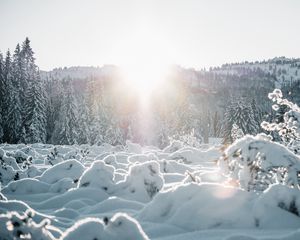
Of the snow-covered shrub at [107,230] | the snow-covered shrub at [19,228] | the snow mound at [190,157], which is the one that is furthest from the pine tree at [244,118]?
the snow-covered shrub at [19,228]

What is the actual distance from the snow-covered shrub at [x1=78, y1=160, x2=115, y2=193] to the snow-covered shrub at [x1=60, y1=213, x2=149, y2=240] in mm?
6116

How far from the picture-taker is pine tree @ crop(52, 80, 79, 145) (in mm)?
55866

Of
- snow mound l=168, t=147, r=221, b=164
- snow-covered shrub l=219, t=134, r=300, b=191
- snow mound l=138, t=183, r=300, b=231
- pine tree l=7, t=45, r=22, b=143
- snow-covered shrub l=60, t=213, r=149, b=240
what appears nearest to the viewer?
snow-covered shrub l=60, t=213, r=149, b=240

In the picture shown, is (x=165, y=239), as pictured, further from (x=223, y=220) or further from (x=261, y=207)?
(x=261, y=207)

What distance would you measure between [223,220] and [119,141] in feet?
201

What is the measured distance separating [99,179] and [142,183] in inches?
52.1

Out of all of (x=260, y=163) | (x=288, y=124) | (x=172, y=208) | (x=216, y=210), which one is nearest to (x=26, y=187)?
(x=172, y=208)

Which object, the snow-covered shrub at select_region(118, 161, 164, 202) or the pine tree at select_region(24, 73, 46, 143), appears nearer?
the snow-covered shrub at select_region(118, 161, 164, 202)

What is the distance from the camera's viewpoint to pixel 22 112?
50188 millimetres

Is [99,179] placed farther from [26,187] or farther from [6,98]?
[6,98]

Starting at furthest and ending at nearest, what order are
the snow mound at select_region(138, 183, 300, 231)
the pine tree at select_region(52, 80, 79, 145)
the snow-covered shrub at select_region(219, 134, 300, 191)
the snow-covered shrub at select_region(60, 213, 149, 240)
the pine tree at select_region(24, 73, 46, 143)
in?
the pine tree at select_region(52, 80, 79, 145)
the pine tree at select_region(24, 73, 46, 143)
the snow-covered shrub at select_region(219, 134, 300, 191)
the snow mound at select_region(138, 183, 300, 231)
the snow-covered shrub at select_region(60, 213, 149, 240)

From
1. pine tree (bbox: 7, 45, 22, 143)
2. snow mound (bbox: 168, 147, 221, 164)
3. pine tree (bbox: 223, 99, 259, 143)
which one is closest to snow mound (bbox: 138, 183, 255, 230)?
snow mound (bbox: 168, 147, 221, 164)

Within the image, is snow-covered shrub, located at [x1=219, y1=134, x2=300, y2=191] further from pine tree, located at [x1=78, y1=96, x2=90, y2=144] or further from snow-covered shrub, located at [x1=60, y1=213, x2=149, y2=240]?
pine tree, located at [x1=78, y1=96, x2=90, y2=144]

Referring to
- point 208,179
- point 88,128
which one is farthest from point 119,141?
point 208,179
